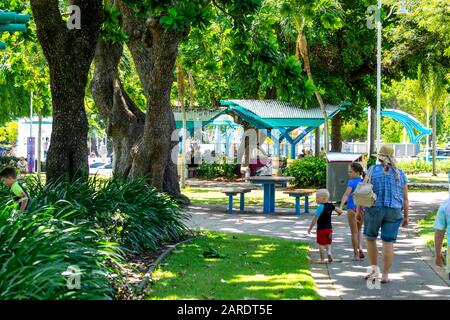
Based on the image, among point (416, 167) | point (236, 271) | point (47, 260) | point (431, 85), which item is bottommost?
point (236, 271)

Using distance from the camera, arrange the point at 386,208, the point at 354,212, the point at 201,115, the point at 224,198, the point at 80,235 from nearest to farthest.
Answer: the point at 80,235
the point at 386,208
the point at 354,212
the point at 224,198
the point at 201,115

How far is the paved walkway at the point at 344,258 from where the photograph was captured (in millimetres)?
8688

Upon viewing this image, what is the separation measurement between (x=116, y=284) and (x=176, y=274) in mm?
1782

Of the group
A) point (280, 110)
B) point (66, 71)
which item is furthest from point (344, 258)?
point (280, 110)

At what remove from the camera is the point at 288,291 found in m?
8.47

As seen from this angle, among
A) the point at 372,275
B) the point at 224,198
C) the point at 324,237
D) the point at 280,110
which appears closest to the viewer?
the point at 372,275

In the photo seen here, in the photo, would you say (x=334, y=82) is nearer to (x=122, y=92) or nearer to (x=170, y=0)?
(x=122, y=92)

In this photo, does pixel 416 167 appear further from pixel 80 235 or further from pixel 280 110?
pixel 80 235

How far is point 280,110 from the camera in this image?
101 feet

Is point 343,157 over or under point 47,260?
over

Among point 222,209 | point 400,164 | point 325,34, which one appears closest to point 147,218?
point 222,209

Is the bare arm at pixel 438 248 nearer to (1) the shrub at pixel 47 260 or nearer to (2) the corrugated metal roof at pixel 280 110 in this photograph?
(1) the shrub at pixel 47 260

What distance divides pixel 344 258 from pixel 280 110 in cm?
1967
